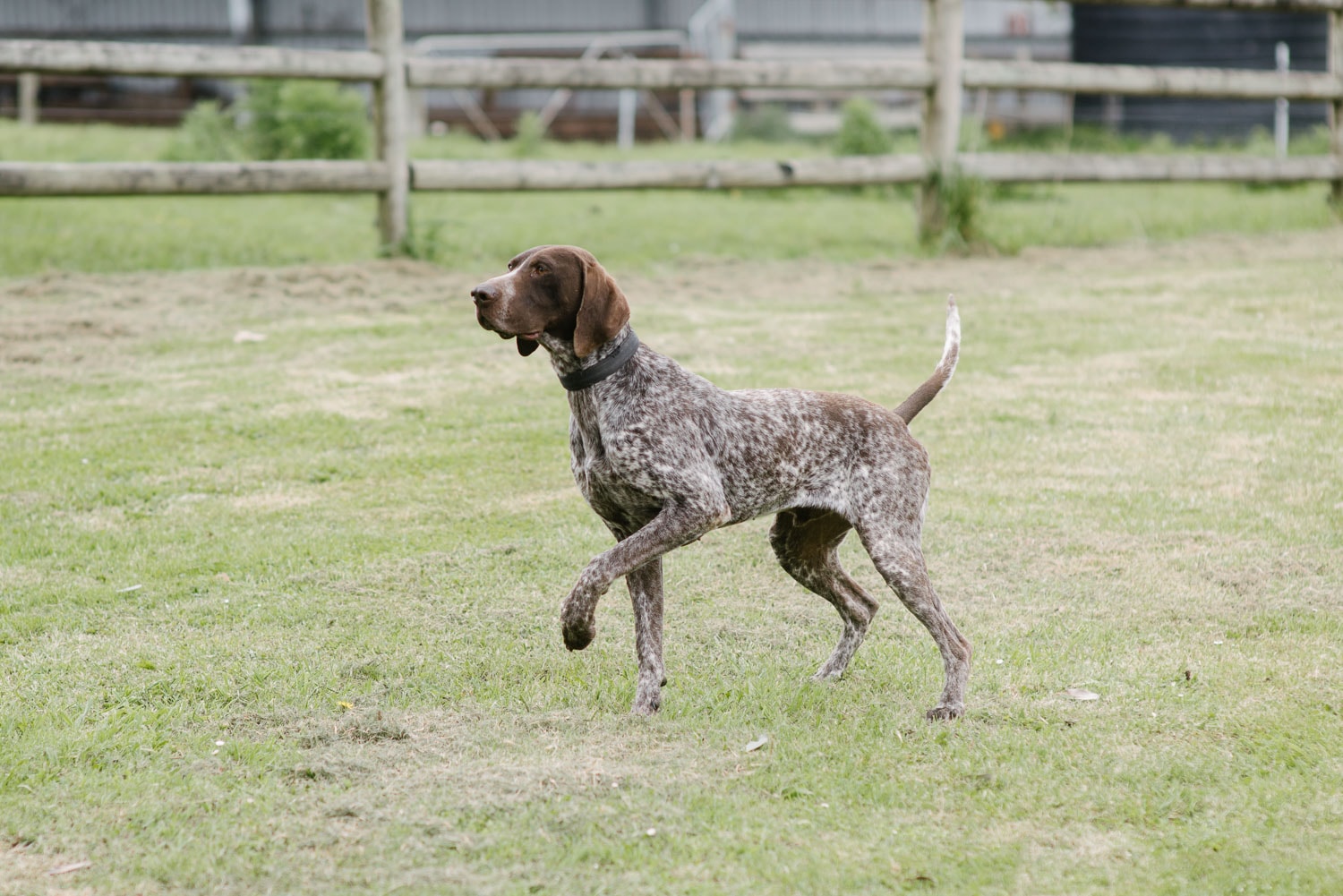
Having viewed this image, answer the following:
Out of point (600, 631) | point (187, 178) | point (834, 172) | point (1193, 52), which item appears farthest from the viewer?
point (1193, 52)

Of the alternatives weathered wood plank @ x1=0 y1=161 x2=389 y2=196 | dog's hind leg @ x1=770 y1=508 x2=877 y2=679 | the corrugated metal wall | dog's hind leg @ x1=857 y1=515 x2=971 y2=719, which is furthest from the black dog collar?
the corrugated metal wall

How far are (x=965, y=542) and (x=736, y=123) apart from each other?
16.5 metres

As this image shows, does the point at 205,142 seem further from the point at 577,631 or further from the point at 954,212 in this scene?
the point at 577,631

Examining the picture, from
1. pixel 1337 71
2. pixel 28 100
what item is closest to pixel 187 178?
pixel 28 100

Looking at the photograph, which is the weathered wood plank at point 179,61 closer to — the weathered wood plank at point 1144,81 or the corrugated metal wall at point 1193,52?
the weathered wood plank at point 1144,81

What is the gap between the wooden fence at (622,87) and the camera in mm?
9117

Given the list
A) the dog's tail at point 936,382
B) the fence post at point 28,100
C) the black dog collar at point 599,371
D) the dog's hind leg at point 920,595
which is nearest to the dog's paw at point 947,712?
the dog's hind leg at point 920,595

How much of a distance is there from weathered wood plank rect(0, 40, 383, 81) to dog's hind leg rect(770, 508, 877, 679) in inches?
249

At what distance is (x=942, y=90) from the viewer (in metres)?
11.6

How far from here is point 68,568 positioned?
17.2 feet

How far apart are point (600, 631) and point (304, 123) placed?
30.3ft

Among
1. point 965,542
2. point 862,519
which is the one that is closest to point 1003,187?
point 965,542

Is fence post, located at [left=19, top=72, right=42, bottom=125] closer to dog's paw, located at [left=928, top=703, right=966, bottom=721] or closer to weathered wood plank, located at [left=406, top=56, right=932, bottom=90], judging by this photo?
weathered wood plank, located at [left=406, top=56, right=932, bottom=90]

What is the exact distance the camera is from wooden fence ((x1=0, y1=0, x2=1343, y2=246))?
912cm
